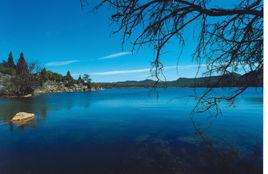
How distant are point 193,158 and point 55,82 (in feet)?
249

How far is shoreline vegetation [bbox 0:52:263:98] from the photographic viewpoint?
6.66ft

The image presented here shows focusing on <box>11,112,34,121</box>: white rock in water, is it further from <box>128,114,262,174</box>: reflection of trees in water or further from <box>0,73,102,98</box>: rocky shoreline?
<box>0,73,102,98</box>: rocky shoreline

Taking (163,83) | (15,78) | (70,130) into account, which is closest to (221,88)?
(163,83)

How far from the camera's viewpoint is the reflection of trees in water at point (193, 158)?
4738 mm

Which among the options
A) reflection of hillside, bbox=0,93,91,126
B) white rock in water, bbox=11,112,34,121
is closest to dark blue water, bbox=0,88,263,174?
white rock in water, bbox=11,112,34,121

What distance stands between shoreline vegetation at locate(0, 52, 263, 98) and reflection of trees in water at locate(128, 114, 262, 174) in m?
2.09

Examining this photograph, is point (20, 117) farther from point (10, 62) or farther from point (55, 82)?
point (55, 82)

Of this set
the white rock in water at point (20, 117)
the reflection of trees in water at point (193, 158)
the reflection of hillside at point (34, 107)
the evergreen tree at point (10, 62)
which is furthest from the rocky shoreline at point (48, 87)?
the reflection of trees in water at point (193, 158)

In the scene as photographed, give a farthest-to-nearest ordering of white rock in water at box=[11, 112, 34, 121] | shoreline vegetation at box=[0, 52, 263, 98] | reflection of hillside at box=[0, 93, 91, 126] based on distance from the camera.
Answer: reflection of hillside at box=[0, 93, 91, 126] < white rock in water at box=[11, 112, 34, 121] < shoreline vegetation at box=[0, 52, 263, 98]

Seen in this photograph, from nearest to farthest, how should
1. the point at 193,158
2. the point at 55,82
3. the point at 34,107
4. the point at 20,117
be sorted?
the point at 193,158, the point at 20,117, the point at 34,107, the point at 55,82

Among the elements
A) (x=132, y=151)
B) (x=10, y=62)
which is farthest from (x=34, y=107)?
(x=10, y=62)

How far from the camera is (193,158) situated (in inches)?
211

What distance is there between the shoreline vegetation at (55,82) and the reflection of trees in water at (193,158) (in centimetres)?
209

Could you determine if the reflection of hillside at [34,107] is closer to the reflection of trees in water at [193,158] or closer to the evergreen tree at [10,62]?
the reflection of trees in water at [193,158]
